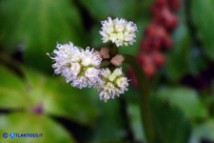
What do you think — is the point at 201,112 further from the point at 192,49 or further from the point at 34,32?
the point at 34,32

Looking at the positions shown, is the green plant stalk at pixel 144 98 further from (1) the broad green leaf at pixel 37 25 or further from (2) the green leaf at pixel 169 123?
(1) the broad green leaf at pixel 37 25

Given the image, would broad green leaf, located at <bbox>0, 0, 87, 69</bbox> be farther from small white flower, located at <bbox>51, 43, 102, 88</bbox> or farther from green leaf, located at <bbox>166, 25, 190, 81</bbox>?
small white flower, located at <bbox>51, 43, 102, 88</bbox>

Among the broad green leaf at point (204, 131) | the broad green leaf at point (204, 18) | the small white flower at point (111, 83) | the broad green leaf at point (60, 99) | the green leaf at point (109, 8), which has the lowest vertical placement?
the small white flower at point (111, 83)

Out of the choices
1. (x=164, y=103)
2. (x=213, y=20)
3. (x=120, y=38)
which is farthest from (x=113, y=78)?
(x=213, y=20)

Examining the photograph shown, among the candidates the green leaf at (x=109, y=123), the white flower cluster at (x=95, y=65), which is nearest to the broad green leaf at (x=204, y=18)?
the green leaf at (x=109, y=123)

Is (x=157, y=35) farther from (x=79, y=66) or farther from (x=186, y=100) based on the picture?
(x=79, y=66)

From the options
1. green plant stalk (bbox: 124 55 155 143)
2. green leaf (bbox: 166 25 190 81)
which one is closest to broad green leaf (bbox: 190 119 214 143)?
green leaf (bbox: 166 25 190 81)
